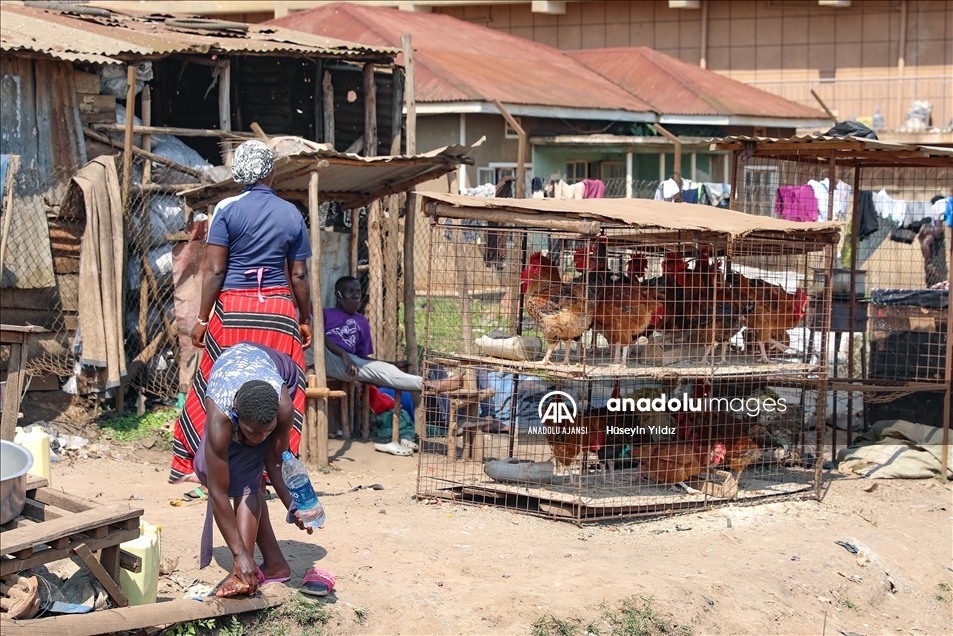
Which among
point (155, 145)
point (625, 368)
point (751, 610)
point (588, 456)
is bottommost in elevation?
point (751, 610)

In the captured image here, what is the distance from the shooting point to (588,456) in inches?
295

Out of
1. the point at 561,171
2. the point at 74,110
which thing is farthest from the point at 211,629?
the point at 561,171

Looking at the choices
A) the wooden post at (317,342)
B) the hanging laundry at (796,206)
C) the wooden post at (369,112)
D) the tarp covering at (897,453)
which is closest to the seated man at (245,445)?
the wooden post at (317,342)

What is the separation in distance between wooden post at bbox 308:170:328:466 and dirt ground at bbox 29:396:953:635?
242mm

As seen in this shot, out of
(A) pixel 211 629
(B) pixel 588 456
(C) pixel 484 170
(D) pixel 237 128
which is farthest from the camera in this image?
(C) pixel 484 170

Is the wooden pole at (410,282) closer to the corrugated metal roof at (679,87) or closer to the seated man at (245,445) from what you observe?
the seated man at (245,445)

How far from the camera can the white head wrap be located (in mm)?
5328

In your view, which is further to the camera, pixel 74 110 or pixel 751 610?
pixel 74 110

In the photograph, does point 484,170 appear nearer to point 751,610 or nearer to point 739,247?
point 739,247

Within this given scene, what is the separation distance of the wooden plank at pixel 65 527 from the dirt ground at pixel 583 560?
757mm

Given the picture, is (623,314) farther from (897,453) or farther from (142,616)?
(142,616)

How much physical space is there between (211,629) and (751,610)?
2877 mm

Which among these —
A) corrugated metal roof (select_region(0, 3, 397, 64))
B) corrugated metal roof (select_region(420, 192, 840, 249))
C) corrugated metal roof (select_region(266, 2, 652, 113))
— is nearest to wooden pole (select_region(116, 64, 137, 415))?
corrugated metal roof (select_region(0, 3, 397, 64))

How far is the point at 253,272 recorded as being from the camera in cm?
525
